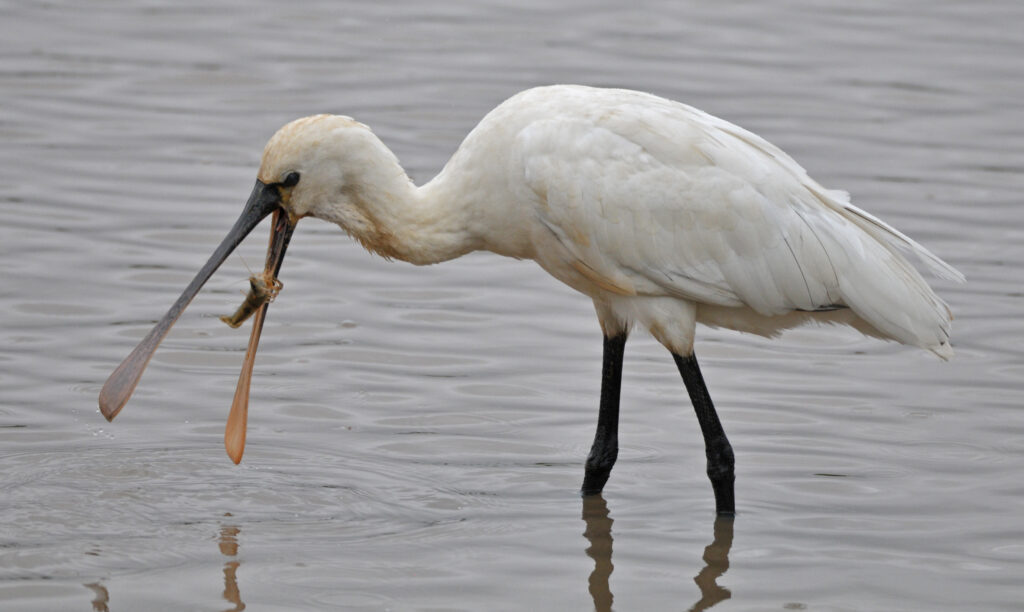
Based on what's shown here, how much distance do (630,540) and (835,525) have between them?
947 mm

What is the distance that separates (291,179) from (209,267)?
0.62m

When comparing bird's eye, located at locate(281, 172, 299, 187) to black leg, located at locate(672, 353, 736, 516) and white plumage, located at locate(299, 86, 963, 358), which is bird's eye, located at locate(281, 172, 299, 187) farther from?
black leg, located at locate(672, 353, 736, 516)

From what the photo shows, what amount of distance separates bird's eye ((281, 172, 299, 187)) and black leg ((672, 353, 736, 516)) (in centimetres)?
183

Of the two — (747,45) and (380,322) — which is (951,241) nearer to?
(380,322)

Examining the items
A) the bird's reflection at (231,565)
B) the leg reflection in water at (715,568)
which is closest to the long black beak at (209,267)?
the bird's reflection at (231,565)

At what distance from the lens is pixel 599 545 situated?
328 inches

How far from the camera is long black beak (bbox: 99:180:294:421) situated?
8414 mm

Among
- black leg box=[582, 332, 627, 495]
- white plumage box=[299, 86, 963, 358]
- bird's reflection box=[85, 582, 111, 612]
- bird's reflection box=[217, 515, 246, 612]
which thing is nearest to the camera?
bird's reflection box=[85, 582, 111, 612]

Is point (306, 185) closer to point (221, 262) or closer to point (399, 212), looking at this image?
point (399, 212)

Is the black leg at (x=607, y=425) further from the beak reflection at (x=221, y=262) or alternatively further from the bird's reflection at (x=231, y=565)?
the bird's reflection at (x=231, y=565)

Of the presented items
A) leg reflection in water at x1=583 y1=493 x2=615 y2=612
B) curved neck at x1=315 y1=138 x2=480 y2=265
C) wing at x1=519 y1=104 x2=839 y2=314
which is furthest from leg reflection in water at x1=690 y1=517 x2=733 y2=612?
curved neck at x1=315 y1=138 x2=480 y2=265

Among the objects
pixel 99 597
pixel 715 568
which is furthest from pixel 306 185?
pixel 715 568

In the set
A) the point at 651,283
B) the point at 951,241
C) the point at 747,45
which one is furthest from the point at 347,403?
the point at 747,45

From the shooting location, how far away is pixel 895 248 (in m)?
8.88
